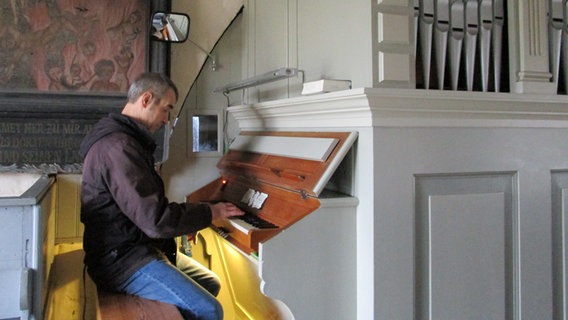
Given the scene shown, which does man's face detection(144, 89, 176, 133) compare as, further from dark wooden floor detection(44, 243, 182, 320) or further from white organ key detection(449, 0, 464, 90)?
white organ key detection(449, 0, 464, 90)

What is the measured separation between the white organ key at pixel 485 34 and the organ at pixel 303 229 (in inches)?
28.2

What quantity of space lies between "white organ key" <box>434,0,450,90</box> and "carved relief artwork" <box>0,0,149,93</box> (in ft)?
6.10

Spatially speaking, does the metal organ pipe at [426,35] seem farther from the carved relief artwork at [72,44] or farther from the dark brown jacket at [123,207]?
the carved relief artwork at [72,44]

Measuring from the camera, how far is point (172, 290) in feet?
6.96

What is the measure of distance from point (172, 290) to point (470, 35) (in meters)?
1.75

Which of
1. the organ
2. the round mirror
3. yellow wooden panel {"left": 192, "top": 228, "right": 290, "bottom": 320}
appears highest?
the round mirror

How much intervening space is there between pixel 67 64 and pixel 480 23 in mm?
2381

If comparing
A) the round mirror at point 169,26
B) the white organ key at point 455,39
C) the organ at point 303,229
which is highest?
the round mirror at point 169,26

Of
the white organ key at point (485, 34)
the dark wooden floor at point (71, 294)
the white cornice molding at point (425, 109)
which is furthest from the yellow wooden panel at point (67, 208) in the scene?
the white organ key at point (485, 34)

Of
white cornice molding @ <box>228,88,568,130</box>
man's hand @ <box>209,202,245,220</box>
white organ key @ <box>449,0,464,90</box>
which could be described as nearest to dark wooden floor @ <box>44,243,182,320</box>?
man's hand @ <box>209,202,245,220</box>

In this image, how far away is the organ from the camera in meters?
2.09

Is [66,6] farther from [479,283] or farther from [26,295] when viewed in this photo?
[479,283]

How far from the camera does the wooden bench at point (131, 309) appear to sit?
6.50 ft

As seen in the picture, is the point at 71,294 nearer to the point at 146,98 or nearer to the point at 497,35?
the point at 146,98
